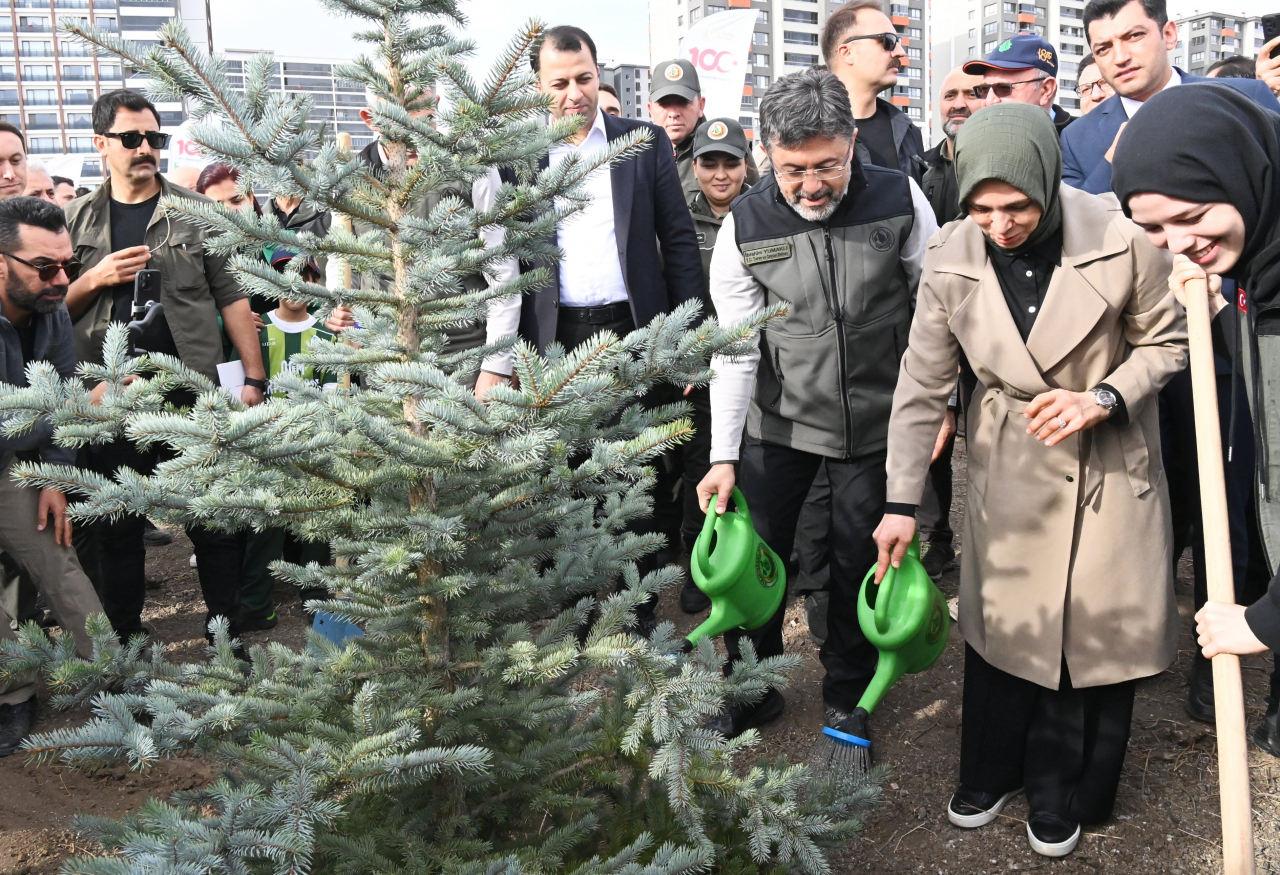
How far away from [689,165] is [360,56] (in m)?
3.88

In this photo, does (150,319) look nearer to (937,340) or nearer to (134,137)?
(134,137)

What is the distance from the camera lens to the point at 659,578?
228 centimetres

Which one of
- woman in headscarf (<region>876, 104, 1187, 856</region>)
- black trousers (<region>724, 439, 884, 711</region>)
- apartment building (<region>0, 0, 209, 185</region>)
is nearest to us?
woman in headscarf (<region>876, 104, 1187, 856</region>)

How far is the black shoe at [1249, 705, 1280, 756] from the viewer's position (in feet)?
10.6

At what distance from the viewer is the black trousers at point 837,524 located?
328cm

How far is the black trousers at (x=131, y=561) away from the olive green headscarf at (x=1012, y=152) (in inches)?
134

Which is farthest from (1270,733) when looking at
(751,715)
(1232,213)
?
(1232,213)

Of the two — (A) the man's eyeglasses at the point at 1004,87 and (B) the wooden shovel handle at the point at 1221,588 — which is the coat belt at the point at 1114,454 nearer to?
(B) the wooden shovel handle at the point at 1221,588

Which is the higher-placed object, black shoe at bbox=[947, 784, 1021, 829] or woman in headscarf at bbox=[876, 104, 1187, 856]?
woman in headscarf at bbox=[876, 104, 1187, 856]

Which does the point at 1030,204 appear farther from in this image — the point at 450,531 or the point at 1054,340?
the point at 450,531

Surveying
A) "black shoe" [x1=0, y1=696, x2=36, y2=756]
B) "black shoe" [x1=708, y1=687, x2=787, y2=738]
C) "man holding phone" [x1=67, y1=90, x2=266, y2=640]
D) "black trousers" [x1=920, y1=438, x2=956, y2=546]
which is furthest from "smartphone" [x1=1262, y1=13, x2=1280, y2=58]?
"black shoe" [x1=0, y1=696, x2=36, y2=756]

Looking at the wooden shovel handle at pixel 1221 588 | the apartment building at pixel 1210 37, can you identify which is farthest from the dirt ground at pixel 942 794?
the apartment building at pixel 1210 37

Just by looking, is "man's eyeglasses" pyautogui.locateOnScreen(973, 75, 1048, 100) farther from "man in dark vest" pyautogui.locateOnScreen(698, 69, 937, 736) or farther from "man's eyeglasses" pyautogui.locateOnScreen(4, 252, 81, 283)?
"man's eyeglasses" pyautogui.locateOnScreen(4, 252, 81, 283)

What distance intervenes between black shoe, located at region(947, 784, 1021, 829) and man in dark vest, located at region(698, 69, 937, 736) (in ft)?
1.43
